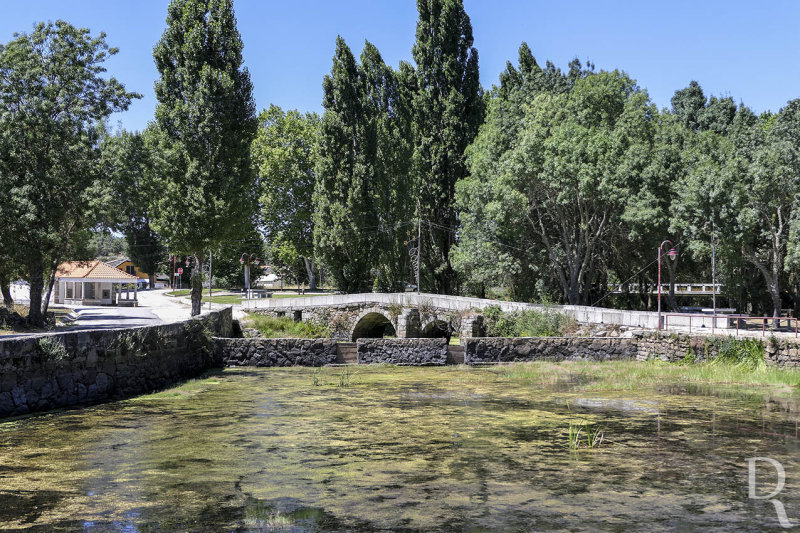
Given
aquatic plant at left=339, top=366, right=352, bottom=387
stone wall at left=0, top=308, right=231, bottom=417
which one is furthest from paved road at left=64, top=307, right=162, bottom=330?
stone wall at left=0, top=308, right=231, bottom=417

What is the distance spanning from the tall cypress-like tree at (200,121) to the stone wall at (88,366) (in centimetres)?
1665

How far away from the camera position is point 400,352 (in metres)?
27.9

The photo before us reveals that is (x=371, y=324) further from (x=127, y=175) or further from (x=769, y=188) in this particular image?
(x=769, y=188)

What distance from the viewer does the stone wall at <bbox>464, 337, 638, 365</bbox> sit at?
27.3m

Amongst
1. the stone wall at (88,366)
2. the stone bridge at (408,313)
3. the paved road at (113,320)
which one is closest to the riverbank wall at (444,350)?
the stone bridge at (408,313)

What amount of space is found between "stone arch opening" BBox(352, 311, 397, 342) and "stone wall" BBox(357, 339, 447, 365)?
12849 mm

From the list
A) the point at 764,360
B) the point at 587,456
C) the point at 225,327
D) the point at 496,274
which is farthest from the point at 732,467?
the point at 496,274

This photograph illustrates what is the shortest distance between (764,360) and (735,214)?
17035 millimetres

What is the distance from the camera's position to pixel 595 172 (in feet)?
131

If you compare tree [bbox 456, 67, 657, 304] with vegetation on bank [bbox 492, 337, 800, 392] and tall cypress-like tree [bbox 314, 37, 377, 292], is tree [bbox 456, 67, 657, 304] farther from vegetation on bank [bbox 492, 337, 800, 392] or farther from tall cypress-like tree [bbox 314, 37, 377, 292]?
vegetation on bank [bbox 492, 337, 800, 392]

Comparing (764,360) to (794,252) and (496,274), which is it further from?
(496,274)

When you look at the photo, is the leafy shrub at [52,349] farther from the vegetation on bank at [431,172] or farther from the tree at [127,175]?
the tree at [127,175]

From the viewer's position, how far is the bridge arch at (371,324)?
42.3m

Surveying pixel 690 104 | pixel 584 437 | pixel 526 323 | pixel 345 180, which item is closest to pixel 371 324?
pixel 345 180
